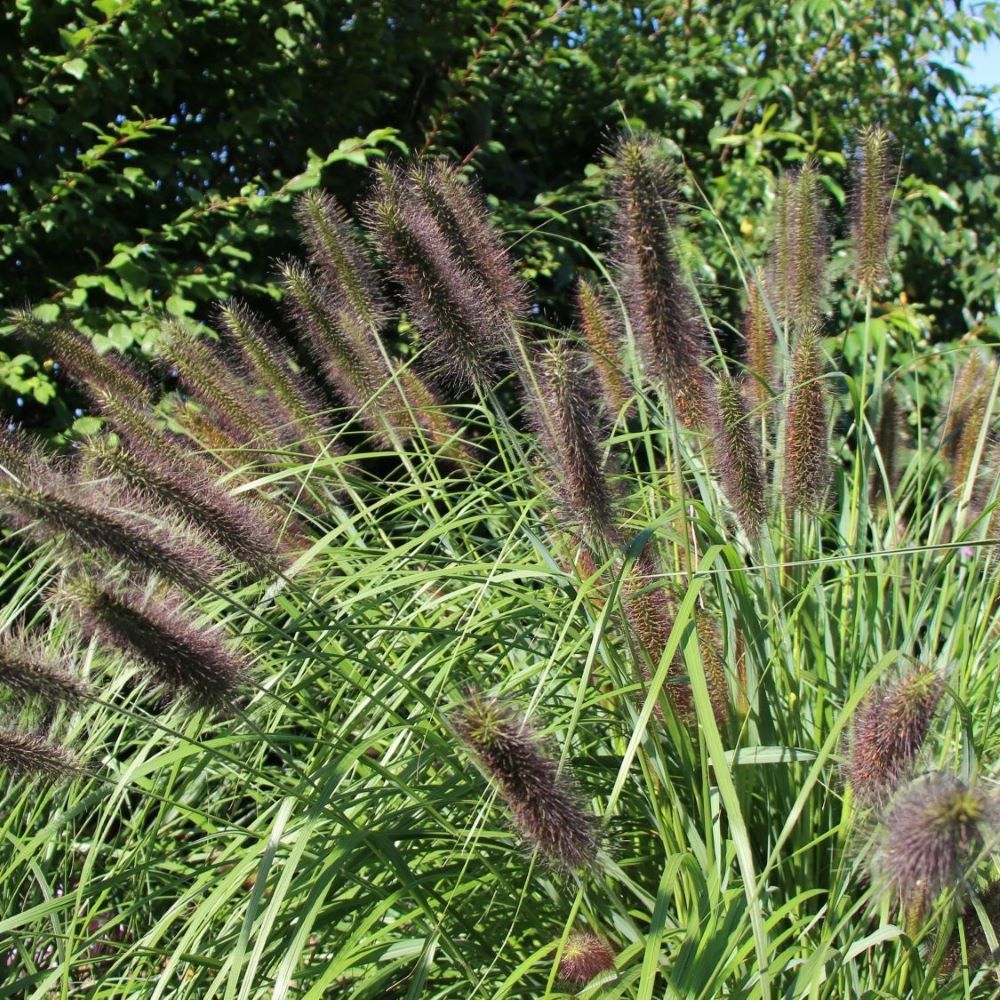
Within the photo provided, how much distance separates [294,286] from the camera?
110 inches

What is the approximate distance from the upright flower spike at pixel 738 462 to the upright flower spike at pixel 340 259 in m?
0.95

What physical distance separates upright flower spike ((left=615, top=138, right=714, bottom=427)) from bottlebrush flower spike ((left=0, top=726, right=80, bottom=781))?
1.17 m

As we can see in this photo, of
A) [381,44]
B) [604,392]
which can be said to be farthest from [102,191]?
[604,392]

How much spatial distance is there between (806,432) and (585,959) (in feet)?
3.42

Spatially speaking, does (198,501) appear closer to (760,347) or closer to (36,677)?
(36,677)

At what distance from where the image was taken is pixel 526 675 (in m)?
2.25

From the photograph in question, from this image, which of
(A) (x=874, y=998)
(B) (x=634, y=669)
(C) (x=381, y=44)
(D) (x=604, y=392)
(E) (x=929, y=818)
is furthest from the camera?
(C) (x=381, y=44)

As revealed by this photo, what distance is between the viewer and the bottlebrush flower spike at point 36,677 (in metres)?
1.88

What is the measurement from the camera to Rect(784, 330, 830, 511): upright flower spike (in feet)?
7.49

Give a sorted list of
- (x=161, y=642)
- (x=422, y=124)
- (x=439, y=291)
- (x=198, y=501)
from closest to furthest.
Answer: (x=161, y=642), (x=198, y=501), (x=439, y=291), (x=422, y=124)

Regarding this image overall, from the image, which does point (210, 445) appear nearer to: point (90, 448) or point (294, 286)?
point (294, 286)

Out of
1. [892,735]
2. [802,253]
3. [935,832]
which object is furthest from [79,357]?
[935,832]

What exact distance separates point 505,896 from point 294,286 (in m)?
1.42

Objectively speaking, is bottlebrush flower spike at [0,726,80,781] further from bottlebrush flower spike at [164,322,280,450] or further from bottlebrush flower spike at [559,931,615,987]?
bottlebrush flower spike at [164,322,280,450]
